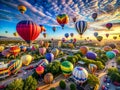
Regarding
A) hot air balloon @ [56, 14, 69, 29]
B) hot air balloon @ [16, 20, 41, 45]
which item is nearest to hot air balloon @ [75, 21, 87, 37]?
hot air balloon @ [56, 14, 69, 29]

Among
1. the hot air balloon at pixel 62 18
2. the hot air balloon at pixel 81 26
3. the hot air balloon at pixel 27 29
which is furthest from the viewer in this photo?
the hot air balloon at pixel 62 18

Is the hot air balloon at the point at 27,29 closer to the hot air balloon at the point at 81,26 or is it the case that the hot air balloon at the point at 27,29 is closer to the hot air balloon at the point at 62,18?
the hot air balloon at the point at 62,18

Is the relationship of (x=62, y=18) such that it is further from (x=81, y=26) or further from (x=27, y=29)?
(x=27, y=29)

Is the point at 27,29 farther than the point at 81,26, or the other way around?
the point at 81,26

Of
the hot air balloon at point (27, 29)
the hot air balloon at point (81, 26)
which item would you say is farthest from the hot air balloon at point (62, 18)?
the hot air balloon at point (27, 29)

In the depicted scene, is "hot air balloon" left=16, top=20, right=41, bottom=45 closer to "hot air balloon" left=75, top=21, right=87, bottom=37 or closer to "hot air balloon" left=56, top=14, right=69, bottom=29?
"hot air balloon" left=56, top=14, right=69, bottom=29

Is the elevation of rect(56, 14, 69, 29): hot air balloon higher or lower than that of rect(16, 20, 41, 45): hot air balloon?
higher

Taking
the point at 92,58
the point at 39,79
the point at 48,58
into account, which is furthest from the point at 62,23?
the point at 39,79

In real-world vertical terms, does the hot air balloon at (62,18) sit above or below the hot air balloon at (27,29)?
above

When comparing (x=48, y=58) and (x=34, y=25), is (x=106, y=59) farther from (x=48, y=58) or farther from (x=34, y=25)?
(x=34, y=25)

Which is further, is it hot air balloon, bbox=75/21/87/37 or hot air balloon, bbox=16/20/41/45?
hot air balloon, bbox=75/21/87/37

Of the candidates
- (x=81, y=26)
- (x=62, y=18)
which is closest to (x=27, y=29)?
(x=62, y=18)
